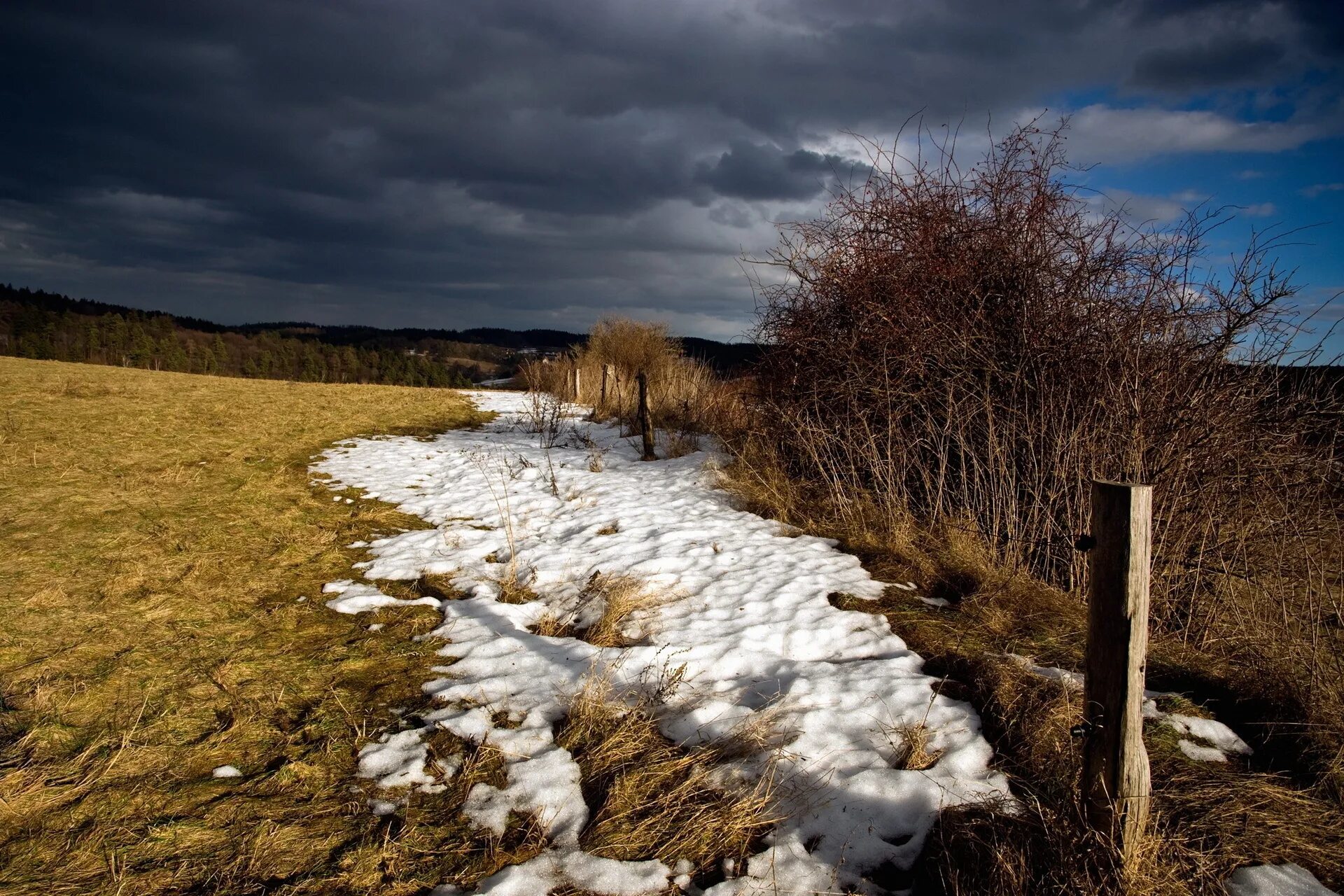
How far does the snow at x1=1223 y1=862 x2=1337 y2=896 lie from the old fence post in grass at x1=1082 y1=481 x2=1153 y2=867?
0.38 metres

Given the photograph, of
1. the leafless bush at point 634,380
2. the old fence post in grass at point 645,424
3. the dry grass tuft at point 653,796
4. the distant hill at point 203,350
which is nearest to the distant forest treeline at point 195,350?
the distant hill at point 203,350

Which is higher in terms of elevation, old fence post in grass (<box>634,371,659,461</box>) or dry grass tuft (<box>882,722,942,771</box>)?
old fence post in grass (<box>634,371,659,461</box>)

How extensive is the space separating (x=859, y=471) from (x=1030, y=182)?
3.02 meters

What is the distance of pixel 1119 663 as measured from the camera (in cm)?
195

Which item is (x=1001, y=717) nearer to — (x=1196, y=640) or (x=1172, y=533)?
(x=1196, y=640)

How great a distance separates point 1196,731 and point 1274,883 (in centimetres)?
94

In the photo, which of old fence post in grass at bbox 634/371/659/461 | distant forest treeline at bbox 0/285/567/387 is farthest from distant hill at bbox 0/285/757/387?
old fence post in grass at bbox 634/371/659/461

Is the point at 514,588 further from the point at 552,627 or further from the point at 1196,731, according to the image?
the point at 1196,731

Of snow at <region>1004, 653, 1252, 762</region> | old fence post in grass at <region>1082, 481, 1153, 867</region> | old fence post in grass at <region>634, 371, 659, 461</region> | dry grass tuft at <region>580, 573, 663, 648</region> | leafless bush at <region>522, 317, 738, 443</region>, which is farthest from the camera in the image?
leafless bush at <region>522, 317, 738, 443</region>

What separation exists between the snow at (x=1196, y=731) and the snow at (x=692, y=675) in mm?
652

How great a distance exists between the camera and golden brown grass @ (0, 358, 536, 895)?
208 cm

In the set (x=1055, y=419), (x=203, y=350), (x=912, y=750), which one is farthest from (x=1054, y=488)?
(x=203, y=350)

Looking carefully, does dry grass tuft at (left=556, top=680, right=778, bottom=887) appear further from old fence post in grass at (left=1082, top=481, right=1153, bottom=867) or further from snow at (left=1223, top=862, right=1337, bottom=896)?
snow at (left=1223, top=862, right=1337, bottom=896)

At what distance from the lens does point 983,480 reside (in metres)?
5.40
